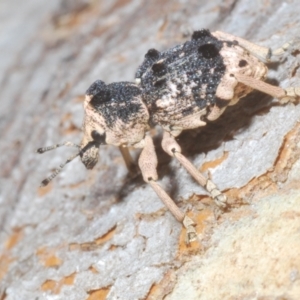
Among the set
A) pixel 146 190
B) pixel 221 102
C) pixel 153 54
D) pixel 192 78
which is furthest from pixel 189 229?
pixel 153 54

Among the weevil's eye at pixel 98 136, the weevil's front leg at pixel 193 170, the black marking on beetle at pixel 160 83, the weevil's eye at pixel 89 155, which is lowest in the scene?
the weevil's front leg at pixel 193 170

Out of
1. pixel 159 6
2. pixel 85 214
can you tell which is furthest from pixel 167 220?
→ pixel 159 6

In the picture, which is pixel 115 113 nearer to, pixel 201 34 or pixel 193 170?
pixel 193 170

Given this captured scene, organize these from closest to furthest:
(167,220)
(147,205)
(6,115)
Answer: (167,220)
(147,205)
(6,115)

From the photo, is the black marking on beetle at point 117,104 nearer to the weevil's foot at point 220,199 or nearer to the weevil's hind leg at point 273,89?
the weevil's hind leg at point 273,89

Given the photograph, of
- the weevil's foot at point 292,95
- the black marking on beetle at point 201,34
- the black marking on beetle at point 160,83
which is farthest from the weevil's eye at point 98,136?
the weevil's foot at point 292,95

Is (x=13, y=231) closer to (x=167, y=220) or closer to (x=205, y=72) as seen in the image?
(x=167, y=220)
